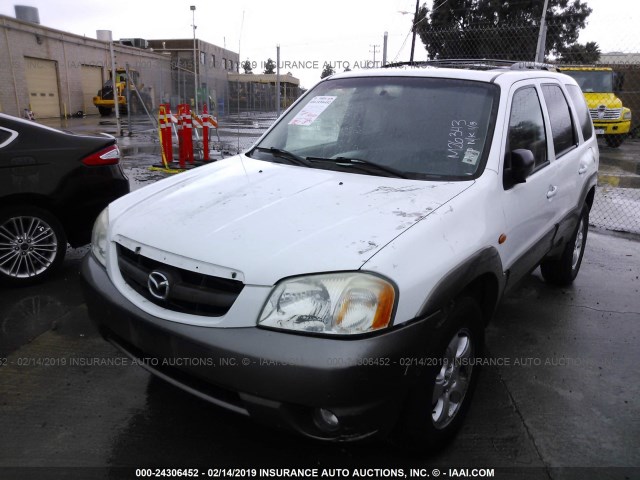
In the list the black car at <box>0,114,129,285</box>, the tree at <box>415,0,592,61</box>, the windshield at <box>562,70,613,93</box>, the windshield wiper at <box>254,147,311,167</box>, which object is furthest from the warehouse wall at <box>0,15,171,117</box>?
the windshield wiper at <box>254,147,311,167</box>

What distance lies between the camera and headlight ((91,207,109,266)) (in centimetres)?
257

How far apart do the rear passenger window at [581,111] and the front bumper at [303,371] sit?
10.6ft

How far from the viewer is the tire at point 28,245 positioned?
4223 mm

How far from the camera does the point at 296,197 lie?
251cm

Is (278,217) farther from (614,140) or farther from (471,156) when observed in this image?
(614,140)

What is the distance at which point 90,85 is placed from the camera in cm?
3350

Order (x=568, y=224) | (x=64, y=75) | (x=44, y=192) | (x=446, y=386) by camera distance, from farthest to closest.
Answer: (x=64, y=75) < (x=44, y=192) < (x=568, y=224) < (x=446, y=386)

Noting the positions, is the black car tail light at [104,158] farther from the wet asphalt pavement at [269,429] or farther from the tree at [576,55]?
the tree at [576,55]

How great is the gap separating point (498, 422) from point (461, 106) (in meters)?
1.79

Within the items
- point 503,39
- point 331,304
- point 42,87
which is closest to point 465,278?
point 331,304

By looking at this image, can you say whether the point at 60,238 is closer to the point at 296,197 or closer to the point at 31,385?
the point at 31,385

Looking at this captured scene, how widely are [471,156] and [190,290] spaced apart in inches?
65.4

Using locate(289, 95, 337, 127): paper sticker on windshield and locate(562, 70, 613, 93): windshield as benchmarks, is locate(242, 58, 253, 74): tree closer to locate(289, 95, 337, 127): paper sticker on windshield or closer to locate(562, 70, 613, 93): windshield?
locate(562, 70, 613, 93): windshield

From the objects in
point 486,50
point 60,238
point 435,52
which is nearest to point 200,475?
point 60,238
